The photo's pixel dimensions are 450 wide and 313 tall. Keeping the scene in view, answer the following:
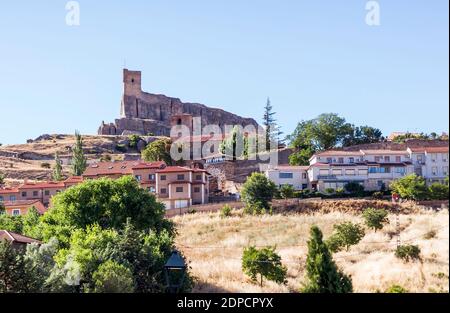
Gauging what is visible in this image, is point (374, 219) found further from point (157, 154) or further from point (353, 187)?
point (157, 154)

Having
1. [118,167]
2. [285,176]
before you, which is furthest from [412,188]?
[118,167]

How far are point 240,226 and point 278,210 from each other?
6723 mm

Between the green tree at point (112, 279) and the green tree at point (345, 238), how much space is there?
1608 cm

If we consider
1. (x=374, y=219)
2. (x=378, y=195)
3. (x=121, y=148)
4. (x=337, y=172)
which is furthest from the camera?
(x=121, y=148)

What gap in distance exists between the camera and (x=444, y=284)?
21641mm

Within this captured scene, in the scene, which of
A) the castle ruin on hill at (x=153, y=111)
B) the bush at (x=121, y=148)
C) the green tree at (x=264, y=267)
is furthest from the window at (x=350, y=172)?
the castle ruin on hill at (x=153, y=111)

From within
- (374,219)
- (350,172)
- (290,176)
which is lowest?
(374,219)

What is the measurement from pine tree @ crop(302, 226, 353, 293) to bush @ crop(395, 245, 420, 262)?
27.0ft

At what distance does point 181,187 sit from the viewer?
177 ft

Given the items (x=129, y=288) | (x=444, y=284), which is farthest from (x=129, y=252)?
(x=444, y=284)

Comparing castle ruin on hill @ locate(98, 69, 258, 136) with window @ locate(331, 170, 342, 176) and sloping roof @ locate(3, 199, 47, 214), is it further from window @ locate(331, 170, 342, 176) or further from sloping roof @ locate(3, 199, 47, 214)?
window @ locate(331, 170, 342, 176)

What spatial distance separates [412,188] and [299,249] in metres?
17.7

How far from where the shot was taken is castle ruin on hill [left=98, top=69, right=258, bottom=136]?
11294cm

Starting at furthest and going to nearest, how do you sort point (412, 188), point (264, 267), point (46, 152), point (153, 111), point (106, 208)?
point (153, 111) → point (46, 152) → point (412, 188) → point (106, 208) → point (264, 267)
